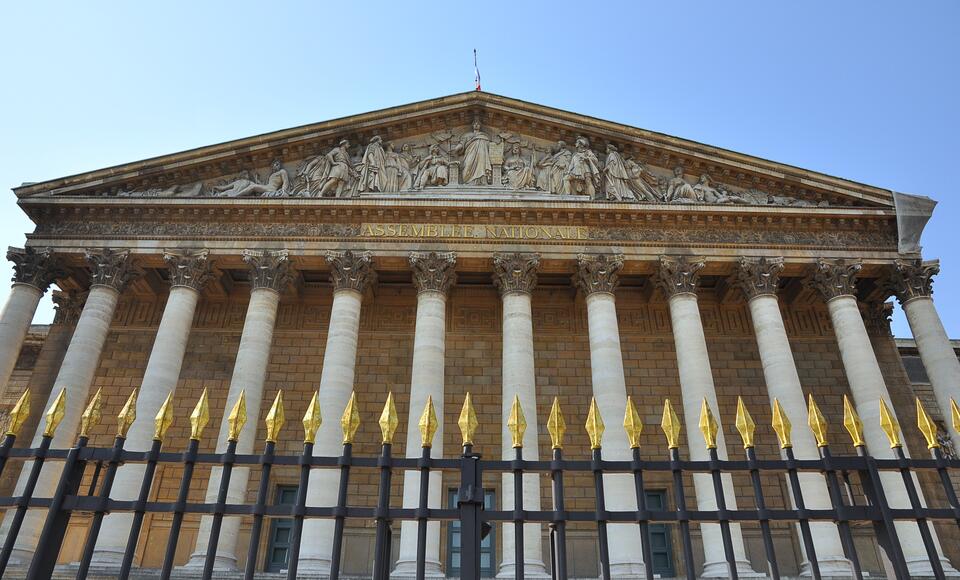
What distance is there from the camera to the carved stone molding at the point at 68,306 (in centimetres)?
2078

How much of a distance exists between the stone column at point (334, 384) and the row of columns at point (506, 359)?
0.03 m

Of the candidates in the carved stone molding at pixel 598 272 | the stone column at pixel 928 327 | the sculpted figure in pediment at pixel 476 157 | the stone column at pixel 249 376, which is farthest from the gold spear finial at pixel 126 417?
the stone column at pixel 928 327

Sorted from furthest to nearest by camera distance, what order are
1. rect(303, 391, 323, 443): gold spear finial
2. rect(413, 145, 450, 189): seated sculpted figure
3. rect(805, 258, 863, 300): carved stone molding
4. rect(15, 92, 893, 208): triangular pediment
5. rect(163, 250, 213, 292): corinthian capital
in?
1. rect(413, 145, 450, 189): seated sculpted figure
2. rect(15, 92, 893, 208): triangular pediment
3. rect(805, 258, 863, 300): carved stone molding
4. rect(163, 250, 213, 292): corinthian capital
5. rect(303, 391, 323, 443): gold spear finial

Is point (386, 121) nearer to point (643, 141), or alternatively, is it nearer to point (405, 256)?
point (405, 256)

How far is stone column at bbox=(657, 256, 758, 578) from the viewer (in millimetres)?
15141

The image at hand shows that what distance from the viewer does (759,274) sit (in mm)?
18625

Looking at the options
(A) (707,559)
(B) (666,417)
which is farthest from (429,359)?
(B) (666,417)

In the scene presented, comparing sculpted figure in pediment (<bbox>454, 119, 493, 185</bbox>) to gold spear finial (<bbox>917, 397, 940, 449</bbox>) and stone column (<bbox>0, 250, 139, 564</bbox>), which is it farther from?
gold spear finial (<bbox>917, 397, 940, 449</bbox>)

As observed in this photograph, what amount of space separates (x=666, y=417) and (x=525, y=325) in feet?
41.7

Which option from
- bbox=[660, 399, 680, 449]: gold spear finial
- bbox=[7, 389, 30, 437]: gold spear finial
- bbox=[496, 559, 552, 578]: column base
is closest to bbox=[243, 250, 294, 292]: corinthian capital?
bbox=[496, 559, 552, 578]: column base

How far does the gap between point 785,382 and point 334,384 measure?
34.6 feet

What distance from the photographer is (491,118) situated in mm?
21234

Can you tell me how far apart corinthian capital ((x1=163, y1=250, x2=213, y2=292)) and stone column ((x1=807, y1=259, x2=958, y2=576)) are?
15928mm

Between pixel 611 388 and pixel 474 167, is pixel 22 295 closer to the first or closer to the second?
pixel 474 167
